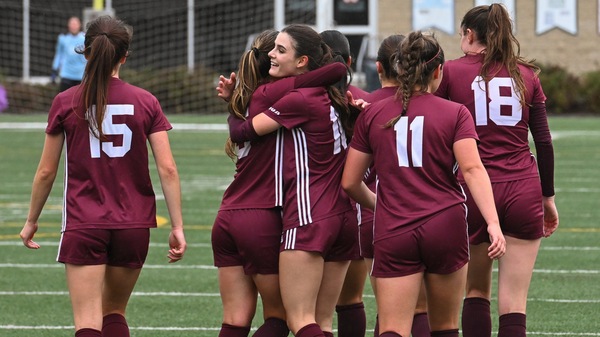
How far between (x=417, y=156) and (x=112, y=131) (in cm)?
133

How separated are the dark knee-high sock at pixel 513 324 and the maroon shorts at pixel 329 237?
2.72 ft

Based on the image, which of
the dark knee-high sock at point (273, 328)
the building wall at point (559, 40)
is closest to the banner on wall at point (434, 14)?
the building wall at point (559, 40)

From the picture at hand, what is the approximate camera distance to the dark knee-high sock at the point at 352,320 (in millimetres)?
6504

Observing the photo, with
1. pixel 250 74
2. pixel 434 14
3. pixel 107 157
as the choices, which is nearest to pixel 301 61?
→ pixel 250 74

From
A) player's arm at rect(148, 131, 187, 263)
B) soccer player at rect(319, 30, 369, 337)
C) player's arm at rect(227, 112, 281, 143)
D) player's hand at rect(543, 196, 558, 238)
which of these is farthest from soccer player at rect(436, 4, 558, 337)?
player's arm at rect(148, 131, 187, 263)

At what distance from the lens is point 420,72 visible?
5.36 metres

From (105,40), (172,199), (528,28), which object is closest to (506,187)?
(172,199)

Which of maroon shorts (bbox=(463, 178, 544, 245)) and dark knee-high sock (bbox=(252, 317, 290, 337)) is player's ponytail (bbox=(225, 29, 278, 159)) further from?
maroon shorts (bbox=(463, 178, 544, 245))

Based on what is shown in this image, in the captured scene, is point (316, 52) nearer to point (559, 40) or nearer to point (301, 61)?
point (301, 61)

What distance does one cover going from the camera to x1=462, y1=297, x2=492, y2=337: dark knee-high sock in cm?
630

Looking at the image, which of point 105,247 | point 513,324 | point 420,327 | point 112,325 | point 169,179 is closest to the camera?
point 105,247

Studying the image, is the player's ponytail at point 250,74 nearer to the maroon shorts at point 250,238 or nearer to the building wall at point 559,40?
the maroon shorts at point 250,238

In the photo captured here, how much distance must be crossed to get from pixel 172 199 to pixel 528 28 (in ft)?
90.7

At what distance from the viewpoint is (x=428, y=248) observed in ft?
17.3
